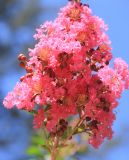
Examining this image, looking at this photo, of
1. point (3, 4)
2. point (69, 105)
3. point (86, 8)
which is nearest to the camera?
point (69, 105)

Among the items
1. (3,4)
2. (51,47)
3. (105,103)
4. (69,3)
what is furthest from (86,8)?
(3,4)

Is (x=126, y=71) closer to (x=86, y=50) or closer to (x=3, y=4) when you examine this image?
(x=86, y=50)

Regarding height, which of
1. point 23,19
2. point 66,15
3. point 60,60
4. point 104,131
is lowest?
point 104,131

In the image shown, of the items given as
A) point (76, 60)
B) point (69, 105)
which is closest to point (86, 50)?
point (76, 60)

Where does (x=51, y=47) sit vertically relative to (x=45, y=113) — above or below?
above

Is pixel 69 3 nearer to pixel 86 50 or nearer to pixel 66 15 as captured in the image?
pixel 66 15

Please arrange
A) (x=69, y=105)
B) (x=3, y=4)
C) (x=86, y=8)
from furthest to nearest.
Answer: (x=3, y=4) < (x=86, y=8) < (x=69, y=105)

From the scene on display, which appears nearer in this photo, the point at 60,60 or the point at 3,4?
the point at 60,60
